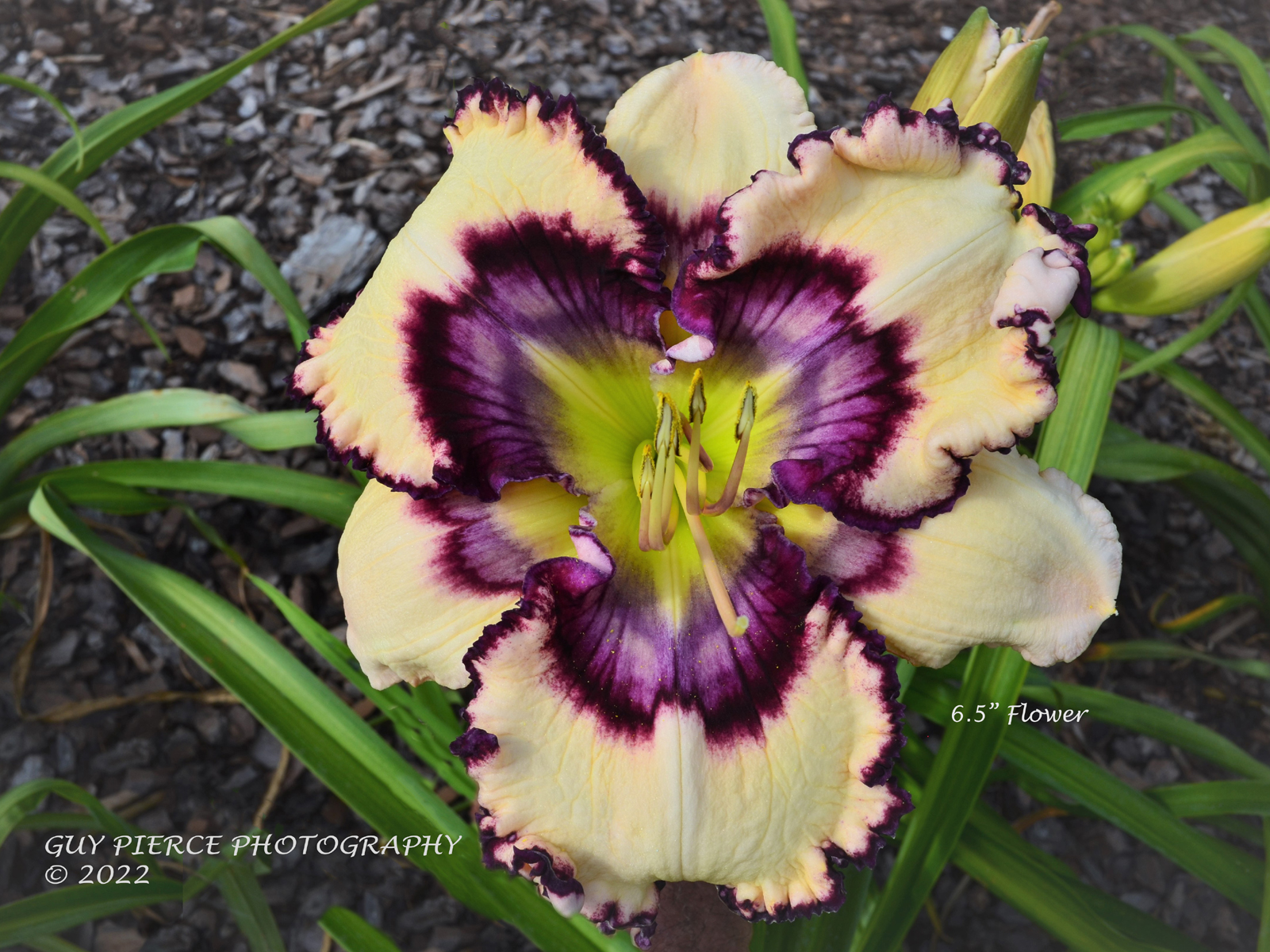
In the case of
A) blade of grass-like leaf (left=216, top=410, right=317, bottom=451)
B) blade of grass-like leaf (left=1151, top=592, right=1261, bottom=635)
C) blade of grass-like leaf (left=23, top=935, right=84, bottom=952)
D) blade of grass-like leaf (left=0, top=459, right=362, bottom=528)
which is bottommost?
blade of grass-like leaf (left=1151, top=592, right=1261, bottom=635)

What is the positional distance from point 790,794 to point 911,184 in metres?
0.53

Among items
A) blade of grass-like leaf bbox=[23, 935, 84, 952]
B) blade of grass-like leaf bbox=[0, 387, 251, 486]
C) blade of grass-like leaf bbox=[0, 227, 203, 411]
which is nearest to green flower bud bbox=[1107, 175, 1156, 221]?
blade of grass-like leaf bbox=[0, 387, 251, 486]

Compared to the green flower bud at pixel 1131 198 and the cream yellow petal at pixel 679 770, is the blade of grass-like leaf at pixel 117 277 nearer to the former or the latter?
the cream yellow petal at pixel 679 770

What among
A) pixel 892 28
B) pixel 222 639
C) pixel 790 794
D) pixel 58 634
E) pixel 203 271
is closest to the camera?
pixel 790 794

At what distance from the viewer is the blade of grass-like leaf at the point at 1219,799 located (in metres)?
1.24

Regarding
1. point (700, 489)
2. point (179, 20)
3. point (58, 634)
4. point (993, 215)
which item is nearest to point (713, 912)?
point (700, 489)

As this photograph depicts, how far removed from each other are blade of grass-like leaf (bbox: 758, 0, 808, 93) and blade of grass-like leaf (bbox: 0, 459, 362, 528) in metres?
0.99

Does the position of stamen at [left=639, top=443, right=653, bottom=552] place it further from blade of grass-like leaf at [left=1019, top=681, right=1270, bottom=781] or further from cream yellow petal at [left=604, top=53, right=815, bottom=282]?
blade of grass-like leaf at [left=1019, top=681, right=1270, bottom=781]

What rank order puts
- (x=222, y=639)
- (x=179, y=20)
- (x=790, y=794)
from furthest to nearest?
(x=179, y=20) → (x=222, y=639) → (x=790, y=794)

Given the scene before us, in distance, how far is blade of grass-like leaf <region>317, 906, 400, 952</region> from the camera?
111 cm

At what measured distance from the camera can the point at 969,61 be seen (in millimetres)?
987

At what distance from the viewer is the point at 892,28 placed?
257 centimetres

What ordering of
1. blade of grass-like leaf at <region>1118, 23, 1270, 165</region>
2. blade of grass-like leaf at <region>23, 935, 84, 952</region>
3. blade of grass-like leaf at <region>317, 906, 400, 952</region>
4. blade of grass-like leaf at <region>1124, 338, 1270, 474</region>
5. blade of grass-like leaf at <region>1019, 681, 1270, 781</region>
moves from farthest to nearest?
1. blade of grass-like leaf at <region>1118, 23, 1270, 165</region>
2. blade of grass-like leaf at <region>1124, 338, 1270, 474</region>
3. blade of grass-like leaf at <region>1019, 681, 1270, 781</region>
4. blade of grass-like leaf at <region>23, 935, 84, 952</region>
5. blade of grass-like leaf at <region>317, 906, 400, 952</region>

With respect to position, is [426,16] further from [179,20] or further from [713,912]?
[713,912]
